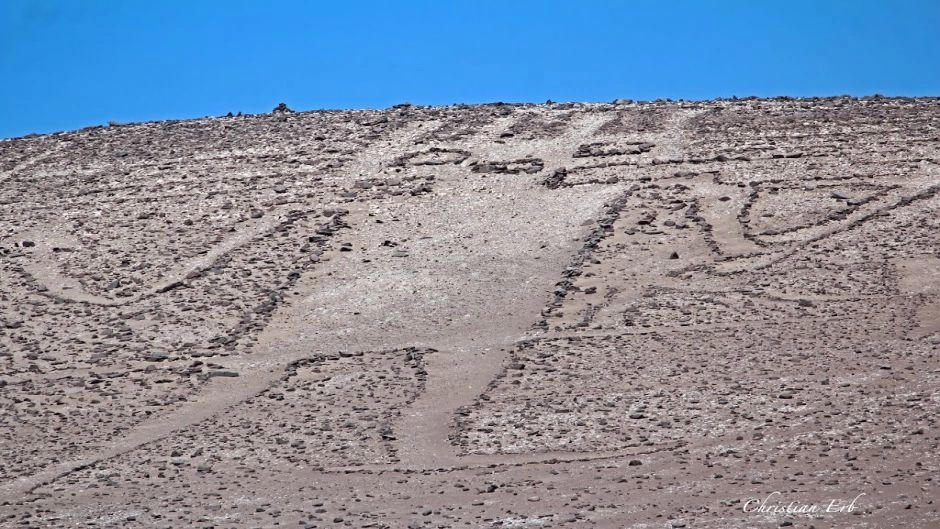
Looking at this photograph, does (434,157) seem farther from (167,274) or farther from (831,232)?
(831,232)

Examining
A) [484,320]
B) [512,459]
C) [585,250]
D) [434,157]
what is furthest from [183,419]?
[434,157]

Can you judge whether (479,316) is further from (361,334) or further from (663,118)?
(663,118)

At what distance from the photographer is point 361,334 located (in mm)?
21125

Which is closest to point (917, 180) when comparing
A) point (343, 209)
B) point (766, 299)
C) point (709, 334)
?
point (766, 299)

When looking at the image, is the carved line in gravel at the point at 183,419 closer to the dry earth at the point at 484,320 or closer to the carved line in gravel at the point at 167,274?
the dry earth at the point at 484,320

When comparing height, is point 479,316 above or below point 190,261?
below

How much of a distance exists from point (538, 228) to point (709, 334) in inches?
249

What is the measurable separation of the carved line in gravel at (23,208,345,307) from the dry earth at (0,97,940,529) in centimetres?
8

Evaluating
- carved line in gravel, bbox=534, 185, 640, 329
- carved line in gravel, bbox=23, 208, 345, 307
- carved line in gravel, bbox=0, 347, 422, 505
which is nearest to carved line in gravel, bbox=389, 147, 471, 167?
carved line in gravel, bbox=23, 208, 345, 307

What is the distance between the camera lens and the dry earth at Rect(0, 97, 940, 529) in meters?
14.4

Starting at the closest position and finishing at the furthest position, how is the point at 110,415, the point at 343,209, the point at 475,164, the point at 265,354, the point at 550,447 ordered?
the point at 550,447
the point at 110,415
the point at 265,354
the point at 343,209
the point at 475,164

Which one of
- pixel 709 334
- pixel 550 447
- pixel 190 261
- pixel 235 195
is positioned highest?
pixel 235 195

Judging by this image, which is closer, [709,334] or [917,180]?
[709,334]

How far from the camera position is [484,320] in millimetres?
21188
